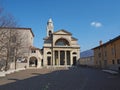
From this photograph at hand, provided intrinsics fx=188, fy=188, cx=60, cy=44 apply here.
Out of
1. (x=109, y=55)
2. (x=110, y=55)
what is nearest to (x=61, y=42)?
(x=109, y=55)

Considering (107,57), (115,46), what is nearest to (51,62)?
(107,57)

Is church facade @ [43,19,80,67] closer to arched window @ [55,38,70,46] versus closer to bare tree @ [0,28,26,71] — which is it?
arched window @ [55,38,70,46]

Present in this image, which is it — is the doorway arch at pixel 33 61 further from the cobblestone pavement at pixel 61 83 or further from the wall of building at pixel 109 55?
the cobblestone pavement at pixel 61 83

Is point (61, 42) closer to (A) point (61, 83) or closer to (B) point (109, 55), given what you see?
(B) point (109, 55)

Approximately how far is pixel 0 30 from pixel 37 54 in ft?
112

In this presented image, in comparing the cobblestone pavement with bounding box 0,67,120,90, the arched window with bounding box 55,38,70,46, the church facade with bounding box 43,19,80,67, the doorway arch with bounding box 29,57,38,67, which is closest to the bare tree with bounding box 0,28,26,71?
the cobblestone pavement with bounding box 0,67,120,90

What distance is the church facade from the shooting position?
76.7 m

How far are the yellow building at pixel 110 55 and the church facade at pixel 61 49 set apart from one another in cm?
2485

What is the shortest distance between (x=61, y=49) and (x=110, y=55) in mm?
36891

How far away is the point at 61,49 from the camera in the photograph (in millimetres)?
76625

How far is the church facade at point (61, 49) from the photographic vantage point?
7669cm

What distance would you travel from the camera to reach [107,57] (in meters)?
43.7

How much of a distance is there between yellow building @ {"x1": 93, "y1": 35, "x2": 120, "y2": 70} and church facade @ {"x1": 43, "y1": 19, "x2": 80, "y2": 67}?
24.8 m

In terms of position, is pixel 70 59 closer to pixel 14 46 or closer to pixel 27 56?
pixel 27 56
